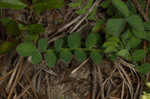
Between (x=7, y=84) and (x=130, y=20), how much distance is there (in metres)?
1.07

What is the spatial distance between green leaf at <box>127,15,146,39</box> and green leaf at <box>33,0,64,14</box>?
520 millimetres

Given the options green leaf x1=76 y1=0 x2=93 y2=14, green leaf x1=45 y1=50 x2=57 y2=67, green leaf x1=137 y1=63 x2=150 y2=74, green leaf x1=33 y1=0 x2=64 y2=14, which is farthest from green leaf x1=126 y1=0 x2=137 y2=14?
green leaf x1=45 y1=50 x2=57 y2=67

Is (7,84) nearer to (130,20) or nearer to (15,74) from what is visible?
A: (15,74)

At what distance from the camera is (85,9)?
4.83ft

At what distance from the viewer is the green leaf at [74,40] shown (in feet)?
4.66

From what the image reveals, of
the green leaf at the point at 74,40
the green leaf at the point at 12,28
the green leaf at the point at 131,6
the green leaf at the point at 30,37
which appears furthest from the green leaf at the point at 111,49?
the green leaf at the point at 12,28

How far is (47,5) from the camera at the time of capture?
1481 millimetres

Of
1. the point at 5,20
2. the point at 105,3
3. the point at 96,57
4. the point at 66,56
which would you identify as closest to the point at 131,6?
the point at 105,3

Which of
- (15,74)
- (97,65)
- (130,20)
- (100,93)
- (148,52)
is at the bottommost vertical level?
(100,93)

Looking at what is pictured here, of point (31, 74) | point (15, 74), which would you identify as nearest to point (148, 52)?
point (31, 74)

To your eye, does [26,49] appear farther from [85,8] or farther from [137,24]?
[137,24]

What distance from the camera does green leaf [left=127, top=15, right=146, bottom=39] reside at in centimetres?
130

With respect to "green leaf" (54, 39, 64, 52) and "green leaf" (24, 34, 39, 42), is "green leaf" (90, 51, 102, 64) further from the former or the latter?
"green leaf" (24, 34, 39, 42)

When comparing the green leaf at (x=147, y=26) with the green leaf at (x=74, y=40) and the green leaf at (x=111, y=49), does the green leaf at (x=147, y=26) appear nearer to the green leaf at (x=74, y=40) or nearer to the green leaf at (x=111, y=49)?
the green leaf at (x=111, y=49)
